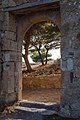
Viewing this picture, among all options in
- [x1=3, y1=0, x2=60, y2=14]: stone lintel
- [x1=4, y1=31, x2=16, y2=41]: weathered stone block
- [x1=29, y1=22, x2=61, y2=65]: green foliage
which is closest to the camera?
[x1=3, y1=0, x2=60, y2=14]: stone lintel

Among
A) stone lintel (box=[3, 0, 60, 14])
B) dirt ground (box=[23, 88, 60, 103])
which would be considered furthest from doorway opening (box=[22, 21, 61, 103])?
stone lintel (box=[3, 0, 60, 14])

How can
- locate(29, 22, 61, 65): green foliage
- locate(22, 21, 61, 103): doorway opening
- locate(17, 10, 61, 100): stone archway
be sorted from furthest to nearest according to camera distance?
locate(29, 22, 61, 65): green foliage → locate(22, 21, 61, 103): doorway opening → locate(17, 10, 61, 100): stone archway

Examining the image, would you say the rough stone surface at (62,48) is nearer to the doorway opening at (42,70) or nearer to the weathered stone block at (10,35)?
the weathered stone block at (10,35)

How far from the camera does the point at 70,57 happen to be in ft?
17.7

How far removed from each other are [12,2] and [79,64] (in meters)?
2.54

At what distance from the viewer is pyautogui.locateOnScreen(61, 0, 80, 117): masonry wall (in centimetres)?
528

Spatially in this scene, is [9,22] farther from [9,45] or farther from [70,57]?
[70,57]

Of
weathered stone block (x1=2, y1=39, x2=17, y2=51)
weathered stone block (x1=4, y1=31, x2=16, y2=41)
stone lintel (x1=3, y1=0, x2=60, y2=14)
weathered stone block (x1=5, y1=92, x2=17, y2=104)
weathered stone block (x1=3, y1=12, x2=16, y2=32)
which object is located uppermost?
stone lintel (x1=3, y1=0, x2=60, y2=14)

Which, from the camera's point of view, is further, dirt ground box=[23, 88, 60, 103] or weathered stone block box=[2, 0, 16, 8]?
dirt ground box=[23, 88, 60, 103]

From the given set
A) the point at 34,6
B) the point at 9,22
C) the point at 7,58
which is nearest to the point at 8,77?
the point at 7,58

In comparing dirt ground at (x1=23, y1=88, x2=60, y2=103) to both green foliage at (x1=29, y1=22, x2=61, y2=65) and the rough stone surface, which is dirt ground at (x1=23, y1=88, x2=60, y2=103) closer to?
the rough stone surface

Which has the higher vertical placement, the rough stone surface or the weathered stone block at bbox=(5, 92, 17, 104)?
the rough stone surface

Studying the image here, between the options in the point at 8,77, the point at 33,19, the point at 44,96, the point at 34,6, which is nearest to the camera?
the point at 34,6

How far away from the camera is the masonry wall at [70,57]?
5.28m
